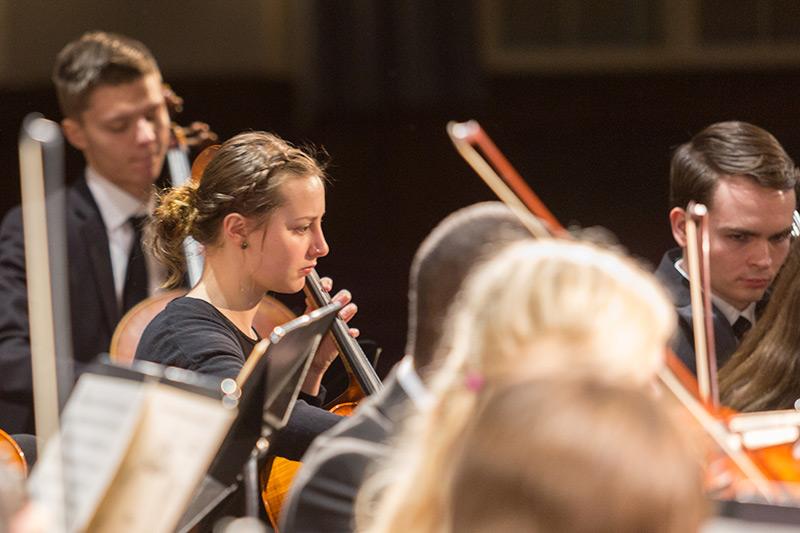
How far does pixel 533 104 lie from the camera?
19.0ft

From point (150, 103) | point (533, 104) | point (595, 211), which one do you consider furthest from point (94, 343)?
point (533, 104)

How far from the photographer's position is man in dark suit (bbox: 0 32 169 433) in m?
2.84

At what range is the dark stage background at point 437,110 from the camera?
5.26 metres

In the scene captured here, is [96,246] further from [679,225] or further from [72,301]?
[679,225]

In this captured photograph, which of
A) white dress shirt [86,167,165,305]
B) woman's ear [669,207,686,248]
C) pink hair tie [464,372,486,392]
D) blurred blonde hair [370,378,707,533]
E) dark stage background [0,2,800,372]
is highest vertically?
blurred blonde hair [370,378,707,533]

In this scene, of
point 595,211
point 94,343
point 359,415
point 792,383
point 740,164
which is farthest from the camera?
point 595,211

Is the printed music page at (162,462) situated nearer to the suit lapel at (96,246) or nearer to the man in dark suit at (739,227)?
the man in dark suit at (739,227)

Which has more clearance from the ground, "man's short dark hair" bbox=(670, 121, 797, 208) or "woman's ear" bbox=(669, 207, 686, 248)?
"man's short dark hair" bbox=(670, 121, 797, 208)

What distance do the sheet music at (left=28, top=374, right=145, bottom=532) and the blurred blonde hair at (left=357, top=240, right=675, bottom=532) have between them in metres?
0.29

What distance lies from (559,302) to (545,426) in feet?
0.74

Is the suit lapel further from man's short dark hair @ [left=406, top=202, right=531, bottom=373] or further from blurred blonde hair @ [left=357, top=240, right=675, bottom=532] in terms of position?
blurred blonde hair @ [left=357, top=240, right=675, bottom=532]

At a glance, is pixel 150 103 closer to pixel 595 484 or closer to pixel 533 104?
pixel 595 484

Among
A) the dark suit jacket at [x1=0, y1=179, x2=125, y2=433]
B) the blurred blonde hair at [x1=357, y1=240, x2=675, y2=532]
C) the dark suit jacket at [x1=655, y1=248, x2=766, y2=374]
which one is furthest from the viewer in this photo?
the dark suit jacket at [x1=0, y1=179, x2=125, y2=433]

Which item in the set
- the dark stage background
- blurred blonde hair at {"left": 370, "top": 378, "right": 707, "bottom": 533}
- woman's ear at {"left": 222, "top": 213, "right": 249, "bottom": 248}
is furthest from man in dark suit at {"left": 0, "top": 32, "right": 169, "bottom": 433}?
the dark stage background
